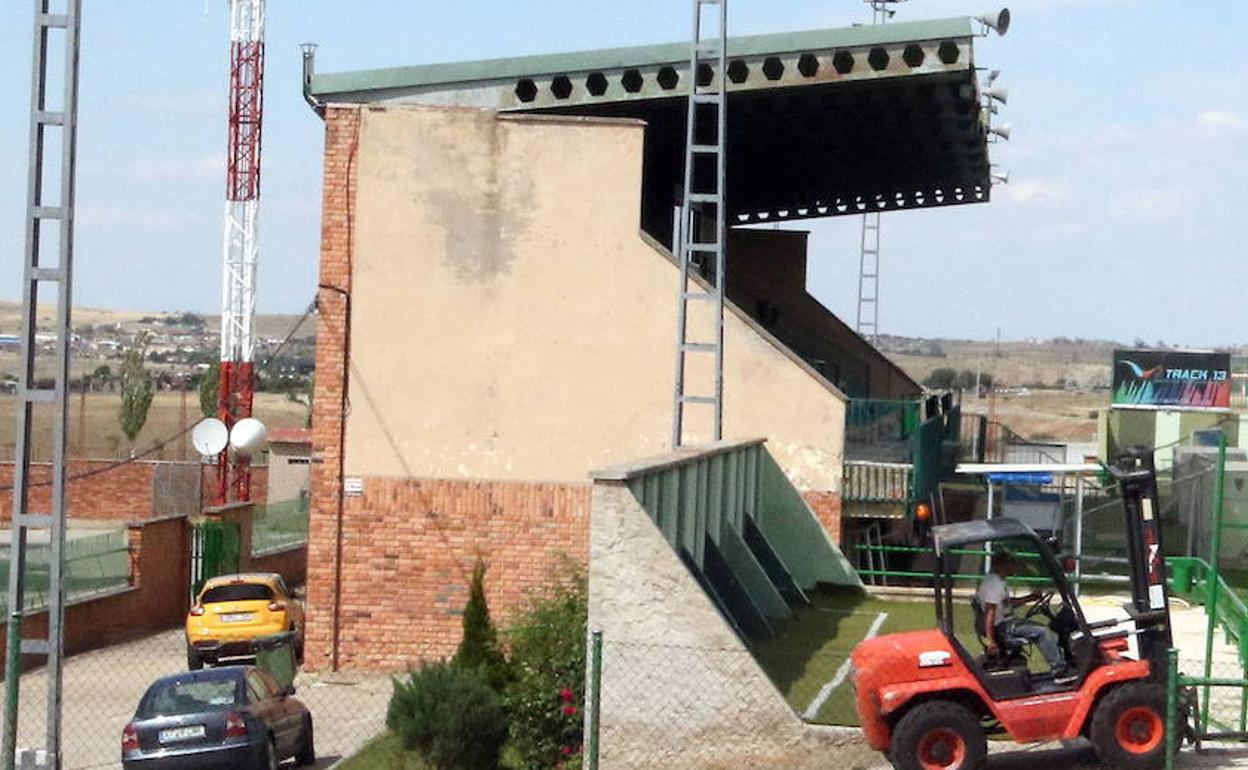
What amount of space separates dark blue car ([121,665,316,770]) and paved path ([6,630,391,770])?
1.77 meters

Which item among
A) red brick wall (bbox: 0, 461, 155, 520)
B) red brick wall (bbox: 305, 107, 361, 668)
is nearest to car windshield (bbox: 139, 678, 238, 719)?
red brick wall (bbox: 305, 107, 361, 668)

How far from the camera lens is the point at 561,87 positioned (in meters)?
30.4

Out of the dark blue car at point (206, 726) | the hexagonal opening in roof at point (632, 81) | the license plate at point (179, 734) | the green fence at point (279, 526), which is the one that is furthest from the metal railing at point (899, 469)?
the green fence at point (279, 526)

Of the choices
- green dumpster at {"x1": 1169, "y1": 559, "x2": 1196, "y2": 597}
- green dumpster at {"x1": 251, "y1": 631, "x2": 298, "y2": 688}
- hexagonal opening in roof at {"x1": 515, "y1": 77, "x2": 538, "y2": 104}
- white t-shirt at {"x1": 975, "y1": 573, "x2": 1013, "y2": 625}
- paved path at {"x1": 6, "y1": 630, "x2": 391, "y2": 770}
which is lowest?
paved path at {"x1": 6, "y1": 630, "x2": 391, "y2": 770}

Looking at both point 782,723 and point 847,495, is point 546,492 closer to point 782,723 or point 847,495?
point 847,495

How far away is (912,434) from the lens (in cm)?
3312

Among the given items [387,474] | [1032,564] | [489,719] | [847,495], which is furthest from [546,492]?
[489,719]

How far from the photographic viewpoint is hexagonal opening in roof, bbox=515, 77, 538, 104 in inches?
1187

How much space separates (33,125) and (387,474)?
43.6ft

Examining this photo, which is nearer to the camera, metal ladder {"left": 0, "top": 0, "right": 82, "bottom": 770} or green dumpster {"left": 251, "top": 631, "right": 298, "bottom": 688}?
metal ladder {"left": 0, "top": 0, "right": 82, "bottom": 770}

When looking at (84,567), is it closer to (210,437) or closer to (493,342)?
(210,437)

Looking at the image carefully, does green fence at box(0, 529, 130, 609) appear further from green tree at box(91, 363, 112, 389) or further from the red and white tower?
green tree at box(91, 363, 112, 389)

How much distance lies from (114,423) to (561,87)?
76697mm

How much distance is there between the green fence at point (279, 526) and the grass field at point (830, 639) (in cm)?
2082
